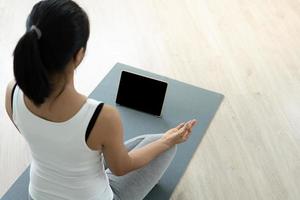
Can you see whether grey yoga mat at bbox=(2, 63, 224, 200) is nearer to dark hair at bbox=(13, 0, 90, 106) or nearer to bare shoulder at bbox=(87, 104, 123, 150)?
bare shoulder at bbox=(87, 104, 123, 150)

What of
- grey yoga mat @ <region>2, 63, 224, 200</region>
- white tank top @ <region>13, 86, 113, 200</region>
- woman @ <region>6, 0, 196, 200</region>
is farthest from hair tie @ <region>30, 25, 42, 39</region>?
grey yoga mat @ <region>2, 63, 224, 200</region>

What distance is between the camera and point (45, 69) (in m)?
0.82

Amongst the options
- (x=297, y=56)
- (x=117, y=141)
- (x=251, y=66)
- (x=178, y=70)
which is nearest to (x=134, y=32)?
(x=178, y=70)

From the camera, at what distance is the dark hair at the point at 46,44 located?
2.61ft

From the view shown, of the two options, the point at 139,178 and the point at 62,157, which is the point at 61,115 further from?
the point at 139,178

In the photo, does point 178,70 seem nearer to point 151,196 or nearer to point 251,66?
point 251,66

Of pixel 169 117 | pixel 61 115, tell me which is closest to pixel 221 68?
pixel 169 117

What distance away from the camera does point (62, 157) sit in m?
0.98

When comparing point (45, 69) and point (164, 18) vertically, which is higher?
point (45, 69)

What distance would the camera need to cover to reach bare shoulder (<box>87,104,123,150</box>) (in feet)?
3.04

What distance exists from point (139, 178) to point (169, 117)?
0.57 metres

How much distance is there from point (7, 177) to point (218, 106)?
107cm

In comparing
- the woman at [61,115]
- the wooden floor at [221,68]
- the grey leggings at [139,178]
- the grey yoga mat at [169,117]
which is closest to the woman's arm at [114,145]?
the woman at [61,115]

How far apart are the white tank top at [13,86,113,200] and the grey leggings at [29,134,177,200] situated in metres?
0.17
